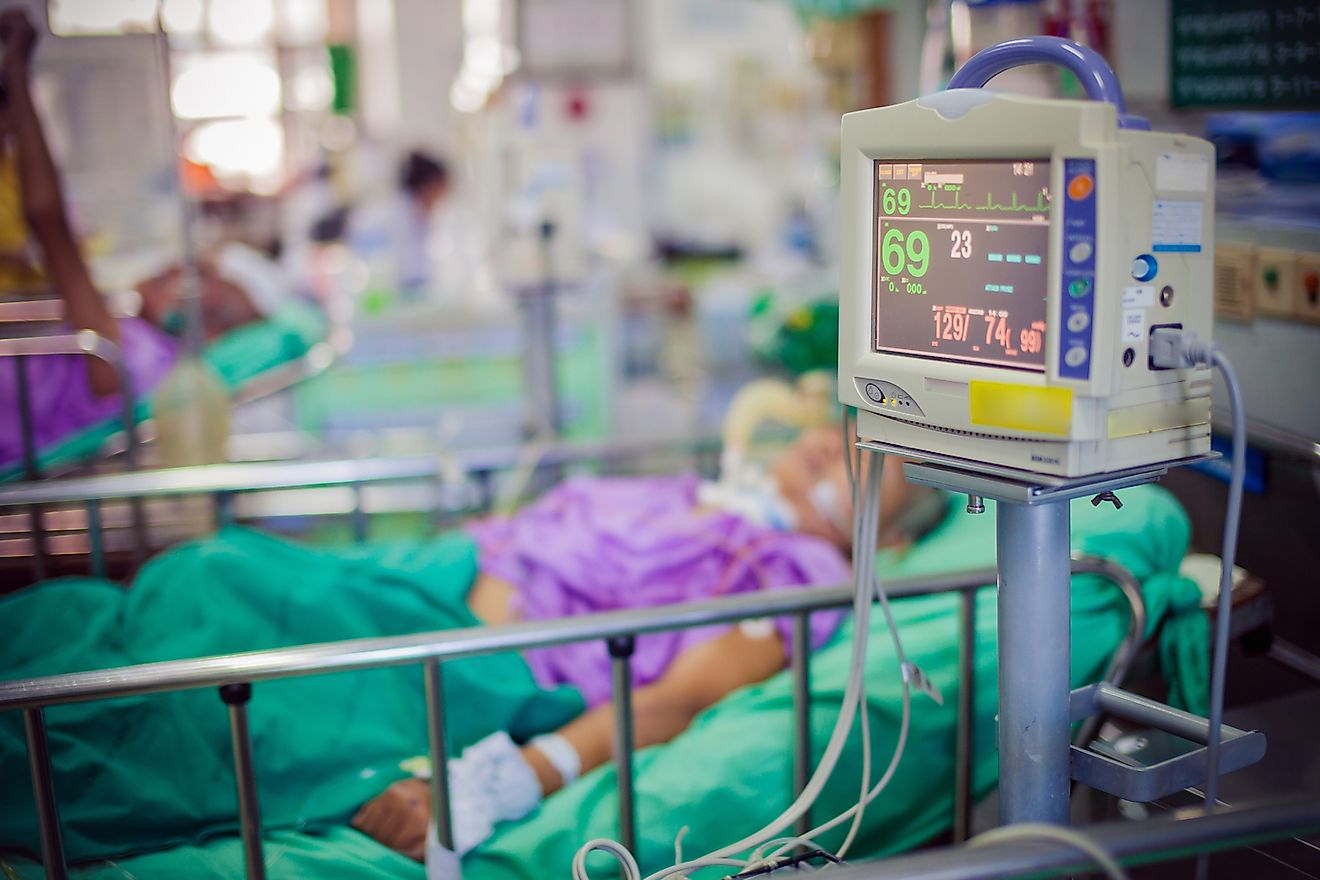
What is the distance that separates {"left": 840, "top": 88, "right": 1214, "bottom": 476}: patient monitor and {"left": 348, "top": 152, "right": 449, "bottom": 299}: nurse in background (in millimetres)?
5196

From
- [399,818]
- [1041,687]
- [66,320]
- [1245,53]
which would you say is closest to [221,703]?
[399,818]

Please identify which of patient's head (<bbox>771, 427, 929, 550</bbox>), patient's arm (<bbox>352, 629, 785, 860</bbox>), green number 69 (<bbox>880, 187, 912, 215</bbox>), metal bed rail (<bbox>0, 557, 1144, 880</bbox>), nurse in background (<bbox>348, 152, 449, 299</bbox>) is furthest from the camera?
nurse in background (<bbox>348, 152, 449, 299</bbox>)

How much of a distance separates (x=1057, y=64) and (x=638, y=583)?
156 centimetres

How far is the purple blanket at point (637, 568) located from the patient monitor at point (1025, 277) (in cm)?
116

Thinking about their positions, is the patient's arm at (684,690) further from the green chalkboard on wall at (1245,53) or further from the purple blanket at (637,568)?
the green chalkboard on wall at (1245,53)

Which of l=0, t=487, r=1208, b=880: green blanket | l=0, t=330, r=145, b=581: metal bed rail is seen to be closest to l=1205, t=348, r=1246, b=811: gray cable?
l=0, t=487, r=1208, b=880: green blanket

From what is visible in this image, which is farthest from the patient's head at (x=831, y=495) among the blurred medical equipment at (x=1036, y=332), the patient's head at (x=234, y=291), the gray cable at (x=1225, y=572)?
the patient's head at (x=234, y=291)

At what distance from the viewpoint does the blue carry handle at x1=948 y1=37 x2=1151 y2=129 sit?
1.29 metres

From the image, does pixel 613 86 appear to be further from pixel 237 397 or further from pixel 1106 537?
pixel 1106 537

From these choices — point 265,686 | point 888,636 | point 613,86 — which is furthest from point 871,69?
point 265,686

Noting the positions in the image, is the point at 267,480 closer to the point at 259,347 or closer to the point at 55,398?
the point at 55,398

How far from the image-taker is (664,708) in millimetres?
2324

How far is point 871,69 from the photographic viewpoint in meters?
4.66

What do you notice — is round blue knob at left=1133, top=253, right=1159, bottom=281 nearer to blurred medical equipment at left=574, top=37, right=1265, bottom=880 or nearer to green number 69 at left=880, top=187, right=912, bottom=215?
blurred medical equipment at left=574, top=37, right=1265, bottom=880
